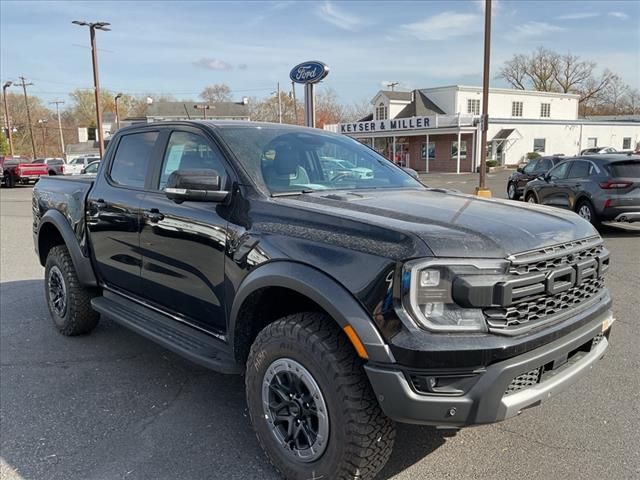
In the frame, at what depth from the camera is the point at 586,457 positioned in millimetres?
2959

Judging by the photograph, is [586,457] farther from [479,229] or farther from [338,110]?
[338,110]

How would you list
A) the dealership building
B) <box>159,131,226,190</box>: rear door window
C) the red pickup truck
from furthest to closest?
the dealership building
the red pickup truck
<box>159,131,226,190</box>: rear door window

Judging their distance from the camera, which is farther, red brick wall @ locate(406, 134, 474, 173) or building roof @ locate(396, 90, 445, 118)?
building roof @ locate(396, 90, 445, 118)

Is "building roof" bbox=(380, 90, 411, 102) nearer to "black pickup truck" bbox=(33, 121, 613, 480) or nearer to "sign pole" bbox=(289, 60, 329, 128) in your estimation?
"sign pole" bbox=(289, 60, 329, 128)

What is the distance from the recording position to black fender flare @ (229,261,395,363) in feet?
7.57

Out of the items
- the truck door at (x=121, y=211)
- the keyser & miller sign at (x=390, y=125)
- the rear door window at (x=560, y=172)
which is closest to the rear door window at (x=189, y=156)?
the truck door at (x=121, y=211)

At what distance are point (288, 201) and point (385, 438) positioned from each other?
1.36 meters

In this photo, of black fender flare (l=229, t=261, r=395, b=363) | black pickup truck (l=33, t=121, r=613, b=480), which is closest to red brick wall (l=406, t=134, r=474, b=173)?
black pickup truck (l=33, t=121, r=613, b=480)

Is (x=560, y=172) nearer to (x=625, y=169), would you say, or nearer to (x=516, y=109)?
(x=625, y=169)

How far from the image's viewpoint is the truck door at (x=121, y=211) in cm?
402

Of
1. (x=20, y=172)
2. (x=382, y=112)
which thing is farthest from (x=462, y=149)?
(x=20, y=172)

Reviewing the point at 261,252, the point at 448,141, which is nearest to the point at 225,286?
the point at 261,252

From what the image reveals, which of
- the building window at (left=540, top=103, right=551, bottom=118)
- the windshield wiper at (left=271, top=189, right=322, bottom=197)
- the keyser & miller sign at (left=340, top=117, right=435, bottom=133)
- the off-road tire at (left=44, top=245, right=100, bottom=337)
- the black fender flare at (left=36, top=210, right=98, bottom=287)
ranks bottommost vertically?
the off-road tire at (left=44, top=245, right=100, bottom=337)

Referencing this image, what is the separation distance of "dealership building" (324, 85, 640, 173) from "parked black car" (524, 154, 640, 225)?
28332 millimetres
